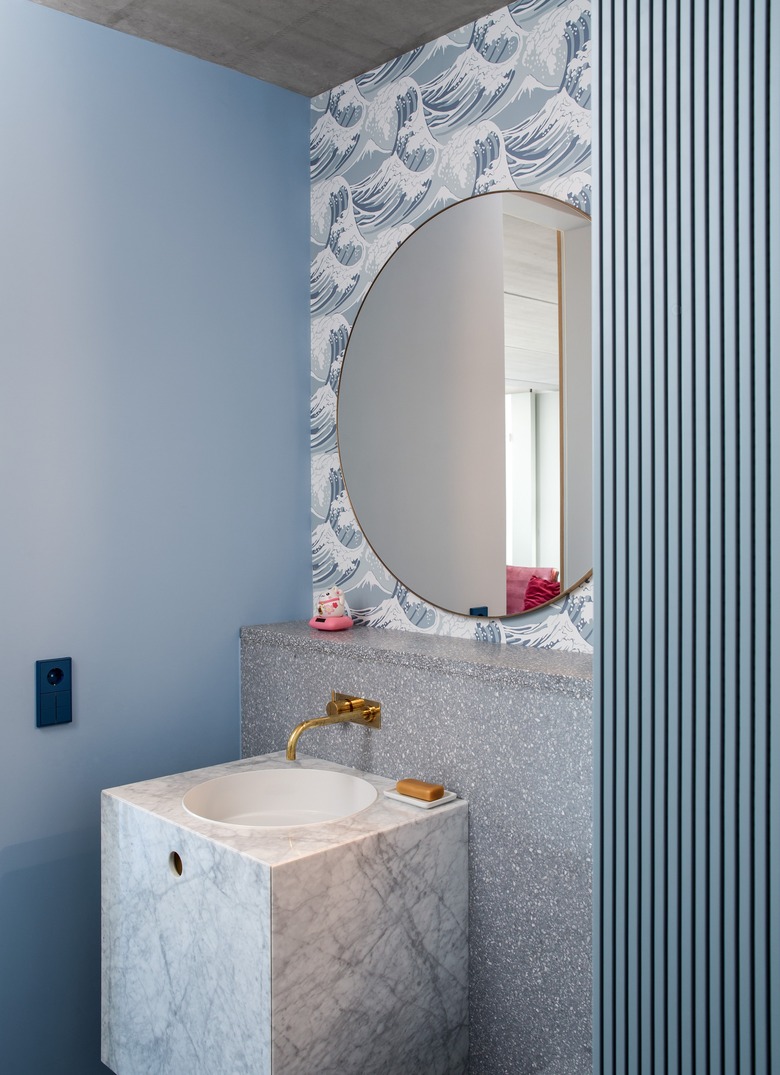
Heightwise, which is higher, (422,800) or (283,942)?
(422,800)

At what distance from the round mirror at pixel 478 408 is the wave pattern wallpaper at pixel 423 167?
0.16 ft

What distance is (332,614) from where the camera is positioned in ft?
7.43

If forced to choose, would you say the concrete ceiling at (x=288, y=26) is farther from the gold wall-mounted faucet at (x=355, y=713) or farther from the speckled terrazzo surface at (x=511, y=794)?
the gold wall-mounted faucet at (x=355, y=713)

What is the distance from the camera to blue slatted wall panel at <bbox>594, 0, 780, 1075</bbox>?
974 millimetres

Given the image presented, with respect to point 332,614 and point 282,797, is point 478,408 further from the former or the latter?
point 282,797

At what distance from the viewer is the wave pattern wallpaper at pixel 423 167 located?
1.87 metres

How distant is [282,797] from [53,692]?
1.80 ft

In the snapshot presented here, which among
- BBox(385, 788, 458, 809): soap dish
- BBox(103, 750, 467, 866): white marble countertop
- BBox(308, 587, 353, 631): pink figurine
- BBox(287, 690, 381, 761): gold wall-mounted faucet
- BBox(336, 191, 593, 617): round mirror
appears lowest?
BBox(103, 750, 467, 866): white marble countertop

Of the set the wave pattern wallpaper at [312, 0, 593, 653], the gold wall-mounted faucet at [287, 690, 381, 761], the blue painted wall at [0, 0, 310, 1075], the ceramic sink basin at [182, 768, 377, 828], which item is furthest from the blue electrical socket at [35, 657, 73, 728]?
the wave pattern wallpaper at [312, 0, 593, 653]

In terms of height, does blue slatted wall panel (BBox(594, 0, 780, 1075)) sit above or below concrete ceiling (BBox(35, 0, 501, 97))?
below

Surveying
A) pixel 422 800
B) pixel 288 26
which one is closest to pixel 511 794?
pixel 422 800

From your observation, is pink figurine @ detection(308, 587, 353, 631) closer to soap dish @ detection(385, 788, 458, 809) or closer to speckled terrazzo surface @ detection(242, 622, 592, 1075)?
speckled terrazzo surface @ detection(242, 622, 592, 1075)

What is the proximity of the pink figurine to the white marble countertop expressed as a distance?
1.20ft

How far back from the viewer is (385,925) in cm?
164
